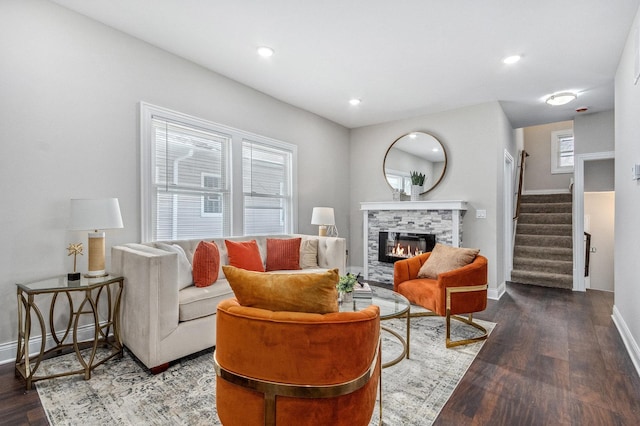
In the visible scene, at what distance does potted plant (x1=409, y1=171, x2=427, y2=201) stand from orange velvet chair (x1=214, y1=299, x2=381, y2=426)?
13.1ft

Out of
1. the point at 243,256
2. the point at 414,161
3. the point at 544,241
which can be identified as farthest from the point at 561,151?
the point at 243,256

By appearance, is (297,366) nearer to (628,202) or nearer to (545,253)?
(628,202)

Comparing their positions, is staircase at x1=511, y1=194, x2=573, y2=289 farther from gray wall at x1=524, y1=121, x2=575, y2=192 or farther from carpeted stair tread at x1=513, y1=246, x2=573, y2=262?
gray wall at x1=524, y1=121, x2=575, y2=192

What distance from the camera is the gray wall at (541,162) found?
24.1 ft

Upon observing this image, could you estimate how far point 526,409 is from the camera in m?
1.85

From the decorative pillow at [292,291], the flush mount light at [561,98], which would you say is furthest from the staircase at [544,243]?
the decorative pillow at [292,291]

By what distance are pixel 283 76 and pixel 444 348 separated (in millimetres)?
3273

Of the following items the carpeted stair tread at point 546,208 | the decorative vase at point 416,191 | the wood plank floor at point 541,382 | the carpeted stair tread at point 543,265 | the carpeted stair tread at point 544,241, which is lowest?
the wood plank floor at point 541,382

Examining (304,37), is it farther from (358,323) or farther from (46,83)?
(358,323)

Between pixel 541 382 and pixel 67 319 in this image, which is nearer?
pixel 541 382

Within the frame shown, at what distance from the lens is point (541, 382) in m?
2.15

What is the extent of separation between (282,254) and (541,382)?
102 inches

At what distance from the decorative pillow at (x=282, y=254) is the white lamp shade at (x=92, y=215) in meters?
1.67

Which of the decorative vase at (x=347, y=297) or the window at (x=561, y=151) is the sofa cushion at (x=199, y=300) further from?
the window at (x=561, y=151)
